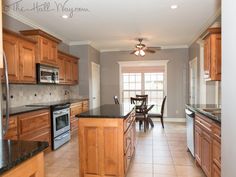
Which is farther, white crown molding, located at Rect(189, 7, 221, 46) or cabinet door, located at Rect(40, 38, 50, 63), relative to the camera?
cabinet door, located at Rect(40, 38, 50, 63)

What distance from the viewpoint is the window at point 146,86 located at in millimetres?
7578

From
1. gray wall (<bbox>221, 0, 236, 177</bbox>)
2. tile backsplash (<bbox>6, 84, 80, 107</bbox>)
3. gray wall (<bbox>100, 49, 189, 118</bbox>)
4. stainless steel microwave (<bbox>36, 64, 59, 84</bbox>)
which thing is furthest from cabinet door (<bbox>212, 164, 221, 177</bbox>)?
gray wall (<bbox>100, 49, 189, 118</bbox>)

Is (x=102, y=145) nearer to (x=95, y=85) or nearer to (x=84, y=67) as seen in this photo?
(x=84, y=67)

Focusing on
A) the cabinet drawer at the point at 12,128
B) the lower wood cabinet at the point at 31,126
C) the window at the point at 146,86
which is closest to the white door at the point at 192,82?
the window at the point at 146,86

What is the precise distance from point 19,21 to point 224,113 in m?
4.21

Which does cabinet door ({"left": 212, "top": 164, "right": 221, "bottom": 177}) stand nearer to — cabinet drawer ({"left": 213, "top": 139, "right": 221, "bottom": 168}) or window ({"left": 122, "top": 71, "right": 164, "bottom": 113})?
cabinet drawer ({"left": 213, "top": 139, "right": 221, "bottom": 168})

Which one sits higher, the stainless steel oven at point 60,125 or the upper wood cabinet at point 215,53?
the upper wood cabinet at point 215,53

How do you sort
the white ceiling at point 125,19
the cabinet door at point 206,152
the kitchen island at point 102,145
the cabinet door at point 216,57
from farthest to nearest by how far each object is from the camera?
the white ceiling at point 125,19
the cabinet door at point 216,57
the kitchen island at point 102,145
the cabinet door at point 206,152

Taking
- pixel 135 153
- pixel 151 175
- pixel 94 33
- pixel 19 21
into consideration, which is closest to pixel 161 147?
pixel 135 153

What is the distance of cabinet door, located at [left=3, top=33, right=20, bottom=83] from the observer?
129 inches

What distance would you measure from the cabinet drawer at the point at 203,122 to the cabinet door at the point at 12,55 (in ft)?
10.1

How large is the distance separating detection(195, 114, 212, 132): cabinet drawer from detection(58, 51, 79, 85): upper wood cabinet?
3.57m

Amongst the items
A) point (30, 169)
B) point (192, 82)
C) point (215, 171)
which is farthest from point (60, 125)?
point (192, 82)

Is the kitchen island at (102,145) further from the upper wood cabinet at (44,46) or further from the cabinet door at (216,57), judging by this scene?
the upper wood cabinet at (44,46)
